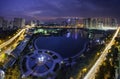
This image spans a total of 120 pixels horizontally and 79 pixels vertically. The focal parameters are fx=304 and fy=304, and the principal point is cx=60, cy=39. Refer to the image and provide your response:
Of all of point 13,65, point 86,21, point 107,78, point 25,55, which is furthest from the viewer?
point 86,21

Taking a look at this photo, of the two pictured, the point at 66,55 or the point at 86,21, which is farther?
the point at 86,21

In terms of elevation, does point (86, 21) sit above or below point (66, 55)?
above

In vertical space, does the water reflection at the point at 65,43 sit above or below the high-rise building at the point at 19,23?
below

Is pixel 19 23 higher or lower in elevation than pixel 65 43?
higher

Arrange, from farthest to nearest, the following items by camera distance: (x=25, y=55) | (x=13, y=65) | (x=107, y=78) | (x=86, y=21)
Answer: (x=86, y=21), (x=25, y=55), (x=13, y=65), (x=107, y=78)

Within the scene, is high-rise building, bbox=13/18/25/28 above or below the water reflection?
above

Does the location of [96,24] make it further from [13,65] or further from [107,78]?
[107,78]

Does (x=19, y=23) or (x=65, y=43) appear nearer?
(x=65, y=43)

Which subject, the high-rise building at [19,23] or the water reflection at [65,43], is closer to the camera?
the water reflection at [65,43]

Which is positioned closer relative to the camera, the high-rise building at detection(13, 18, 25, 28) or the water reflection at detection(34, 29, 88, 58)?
the water reflection at detection(34, 29, 88, 58)

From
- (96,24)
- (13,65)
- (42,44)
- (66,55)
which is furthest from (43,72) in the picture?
(96,24)
